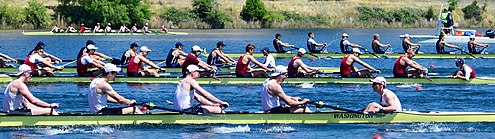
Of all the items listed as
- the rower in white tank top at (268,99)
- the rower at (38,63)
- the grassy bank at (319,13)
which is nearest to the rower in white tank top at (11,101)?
the rower in white tank top at (268,99)

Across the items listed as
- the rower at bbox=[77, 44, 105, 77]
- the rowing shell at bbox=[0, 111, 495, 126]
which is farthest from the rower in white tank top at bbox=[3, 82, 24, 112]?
the rower at bbox=[77, 44, 105, 77]

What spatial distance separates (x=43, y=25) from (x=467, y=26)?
40310 mm

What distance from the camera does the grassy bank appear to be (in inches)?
3924

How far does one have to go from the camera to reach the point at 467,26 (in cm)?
9875

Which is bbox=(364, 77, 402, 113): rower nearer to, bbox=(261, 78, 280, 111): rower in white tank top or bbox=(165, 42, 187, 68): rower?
bbox=(261, 78, 280, 111): rower in white tank top

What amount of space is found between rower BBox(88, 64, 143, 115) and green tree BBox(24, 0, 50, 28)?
72.2 metres

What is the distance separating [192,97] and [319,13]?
8322 cm

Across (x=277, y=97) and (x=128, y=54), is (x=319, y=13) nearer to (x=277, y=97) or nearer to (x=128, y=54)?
(x=128, y=54)

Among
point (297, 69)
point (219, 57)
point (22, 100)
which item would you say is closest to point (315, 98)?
point (297, 69)

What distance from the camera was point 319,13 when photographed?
10400 centimetres

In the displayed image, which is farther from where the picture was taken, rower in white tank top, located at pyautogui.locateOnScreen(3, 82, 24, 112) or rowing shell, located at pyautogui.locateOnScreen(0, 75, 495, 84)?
rowing shell, located at pyautogui.locateOnScreen(0, 75, 495, 84)

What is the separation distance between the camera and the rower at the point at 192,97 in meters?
21.1

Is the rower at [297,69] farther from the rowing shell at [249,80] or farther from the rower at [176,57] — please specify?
the rower at [176,57]

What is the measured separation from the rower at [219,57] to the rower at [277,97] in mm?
14399
